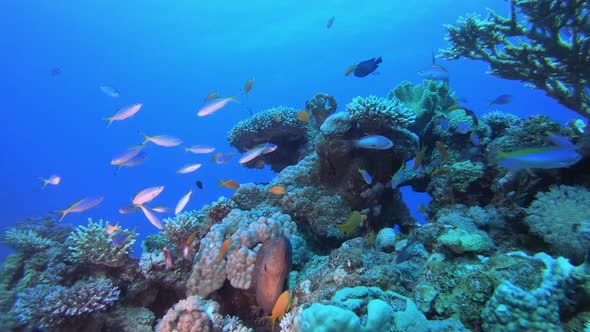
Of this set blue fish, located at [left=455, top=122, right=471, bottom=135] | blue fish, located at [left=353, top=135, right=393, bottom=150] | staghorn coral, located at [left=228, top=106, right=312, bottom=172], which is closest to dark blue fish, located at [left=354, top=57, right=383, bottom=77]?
blue fish, located at [left=353, top=135, right=393, bottom=150]

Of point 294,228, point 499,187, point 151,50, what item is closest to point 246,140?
point 294,228

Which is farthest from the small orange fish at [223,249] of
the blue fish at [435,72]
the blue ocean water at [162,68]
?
the blue ocean water at [162,68]

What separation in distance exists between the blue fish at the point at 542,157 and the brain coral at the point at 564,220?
1301 millimetres

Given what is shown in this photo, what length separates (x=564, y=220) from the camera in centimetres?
379

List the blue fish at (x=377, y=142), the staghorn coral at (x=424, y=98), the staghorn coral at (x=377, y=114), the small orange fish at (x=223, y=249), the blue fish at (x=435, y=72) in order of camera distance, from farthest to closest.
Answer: the staghorn coral at (x=424, y=98)
the blue fish at (x=435, y=72)
the staghorn coral at (x=377, y=114)
the blue fish at (x=377, y=142)
the small orange fish at (x=223, y=249)

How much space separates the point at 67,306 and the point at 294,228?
3476mm

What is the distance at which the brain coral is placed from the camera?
3531 millimetres

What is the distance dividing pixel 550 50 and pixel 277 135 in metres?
6.39

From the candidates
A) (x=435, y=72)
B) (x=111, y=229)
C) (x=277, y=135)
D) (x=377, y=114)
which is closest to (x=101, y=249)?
(x=111, y=229)

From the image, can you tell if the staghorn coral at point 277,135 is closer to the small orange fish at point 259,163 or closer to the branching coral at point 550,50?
the small orange fish at point 259,163

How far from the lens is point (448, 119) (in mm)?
7375

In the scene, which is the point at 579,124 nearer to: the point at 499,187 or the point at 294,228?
the point at 499,187

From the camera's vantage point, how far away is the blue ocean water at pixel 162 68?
4994 centimetres

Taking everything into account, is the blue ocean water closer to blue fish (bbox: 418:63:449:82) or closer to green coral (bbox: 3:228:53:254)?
green coral (bbox: 3:228:53:254)
